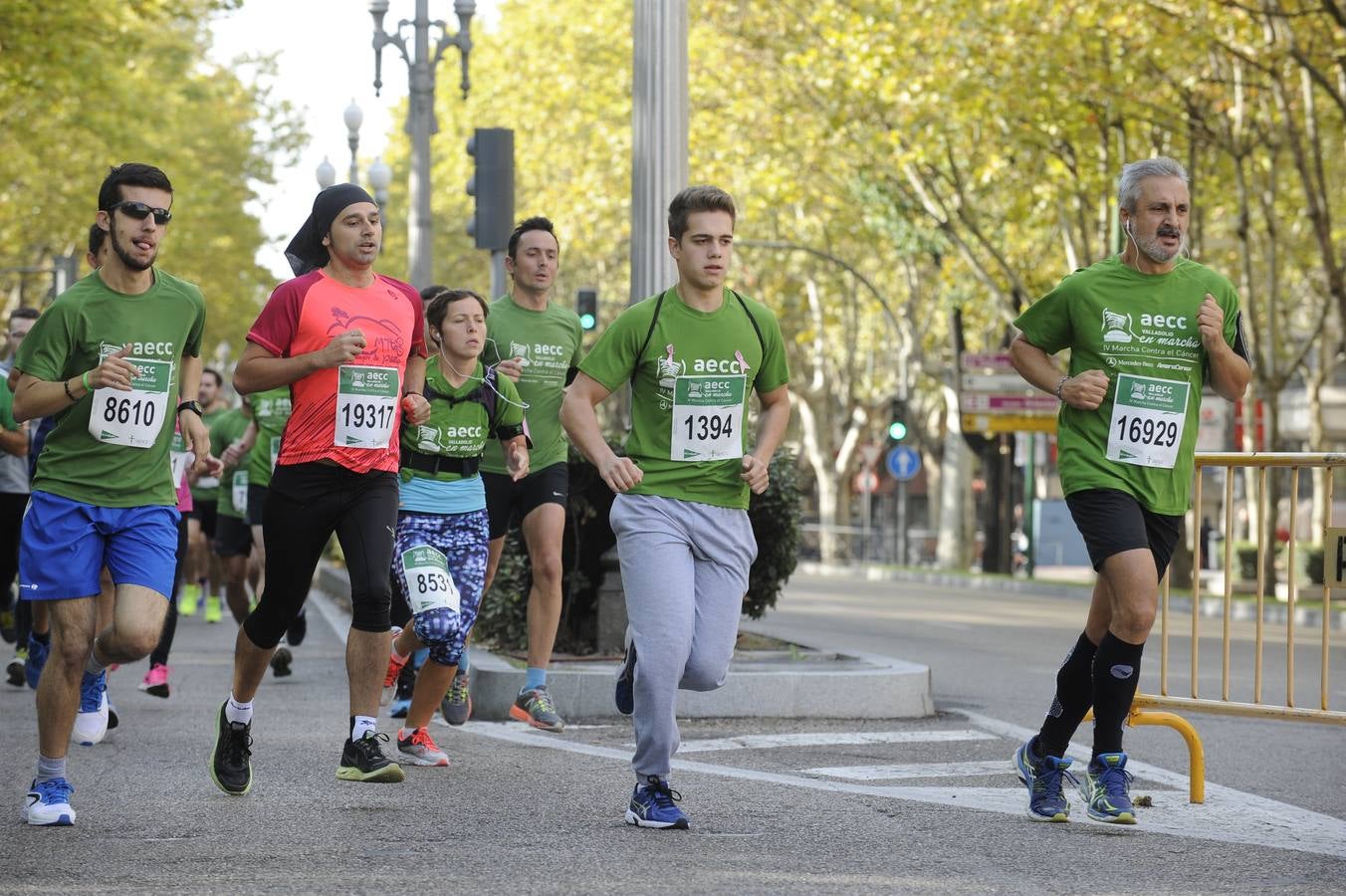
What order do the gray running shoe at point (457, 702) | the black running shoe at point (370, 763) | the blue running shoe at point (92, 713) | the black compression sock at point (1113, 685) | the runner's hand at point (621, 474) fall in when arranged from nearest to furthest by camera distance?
the runner's hand at point (621, 474), the black compression sock at point (1113, 685), the black running shoe at point (370, 763), the blue running shoe at point (92, 713), the gray running shoe at point (457, 702)

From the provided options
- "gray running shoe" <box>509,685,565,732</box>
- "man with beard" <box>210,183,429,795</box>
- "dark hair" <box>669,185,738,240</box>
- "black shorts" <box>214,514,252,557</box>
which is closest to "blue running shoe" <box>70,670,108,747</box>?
"man with beard" <box>210,183,429,795</box>

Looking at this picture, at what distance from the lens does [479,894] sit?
214 inches

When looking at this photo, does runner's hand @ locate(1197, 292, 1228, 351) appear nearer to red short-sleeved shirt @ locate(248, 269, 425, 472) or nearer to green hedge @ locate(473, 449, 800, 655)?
red short-sleeved shirt @ locate(248, 269, 425, 472)

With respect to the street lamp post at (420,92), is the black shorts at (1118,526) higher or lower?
lower

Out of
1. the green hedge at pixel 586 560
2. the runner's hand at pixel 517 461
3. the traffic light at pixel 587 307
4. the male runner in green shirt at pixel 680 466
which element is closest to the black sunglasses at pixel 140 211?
the male runner in green shirt at pixel 680 466

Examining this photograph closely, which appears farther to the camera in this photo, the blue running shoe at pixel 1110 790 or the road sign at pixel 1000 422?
the road sign at pixel 1000 422

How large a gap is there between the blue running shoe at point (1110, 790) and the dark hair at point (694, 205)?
2069 millimetres

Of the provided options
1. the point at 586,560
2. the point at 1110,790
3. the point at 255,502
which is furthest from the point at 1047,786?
the point at 255,502

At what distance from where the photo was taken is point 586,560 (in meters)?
11.7

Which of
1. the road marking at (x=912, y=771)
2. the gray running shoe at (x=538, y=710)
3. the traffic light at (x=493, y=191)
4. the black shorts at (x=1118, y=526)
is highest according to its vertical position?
the traffic light at (x=493, y=191)

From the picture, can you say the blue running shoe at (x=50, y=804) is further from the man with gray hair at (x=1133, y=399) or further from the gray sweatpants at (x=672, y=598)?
the man with gray hair at (x=1133, y=399)

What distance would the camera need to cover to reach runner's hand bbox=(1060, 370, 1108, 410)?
6.68m

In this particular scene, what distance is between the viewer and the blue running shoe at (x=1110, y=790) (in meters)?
6.76

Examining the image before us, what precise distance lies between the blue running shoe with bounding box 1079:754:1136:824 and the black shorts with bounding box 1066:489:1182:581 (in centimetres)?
61
